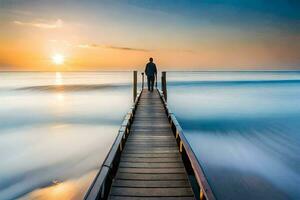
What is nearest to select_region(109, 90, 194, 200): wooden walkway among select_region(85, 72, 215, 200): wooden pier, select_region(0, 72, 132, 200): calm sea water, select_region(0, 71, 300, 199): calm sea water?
select_region(85, 72, 215, 200): wooden pier

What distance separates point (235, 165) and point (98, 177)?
7.71 m

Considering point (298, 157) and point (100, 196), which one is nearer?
point (100, 196)

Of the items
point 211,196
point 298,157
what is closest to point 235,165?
point 298,157

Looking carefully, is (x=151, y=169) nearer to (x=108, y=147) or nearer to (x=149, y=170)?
(x=149, y=170)

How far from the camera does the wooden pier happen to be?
3.95 metres

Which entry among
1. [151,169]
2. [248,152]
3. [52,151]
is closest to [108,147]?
[52,151]

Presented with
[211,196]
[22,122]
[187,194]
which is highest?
[211,196]

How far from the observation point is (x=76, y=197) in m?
7.81

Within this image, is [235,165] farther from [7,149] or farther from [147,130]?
[7,149]

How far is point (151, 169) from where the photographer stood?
4992 millimetres

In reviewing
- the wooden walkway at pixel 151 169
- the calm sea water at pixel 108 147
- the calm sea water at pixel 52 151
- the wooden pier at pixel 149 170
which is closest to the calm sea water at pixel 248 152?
the calm sea water at pixel 108 147

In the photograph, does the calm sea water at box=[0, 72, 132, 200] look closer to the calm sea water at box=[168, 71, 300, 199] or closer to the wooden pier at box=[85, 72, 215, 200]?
the wooden pier at box=[85, 72, 215, 200]

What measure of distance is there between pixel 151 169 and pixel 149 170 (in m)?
0.06

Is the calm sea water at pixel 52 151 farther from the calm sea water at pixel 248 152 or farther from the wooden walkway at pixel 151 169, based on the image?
the calm sea water at pixel 248 152
